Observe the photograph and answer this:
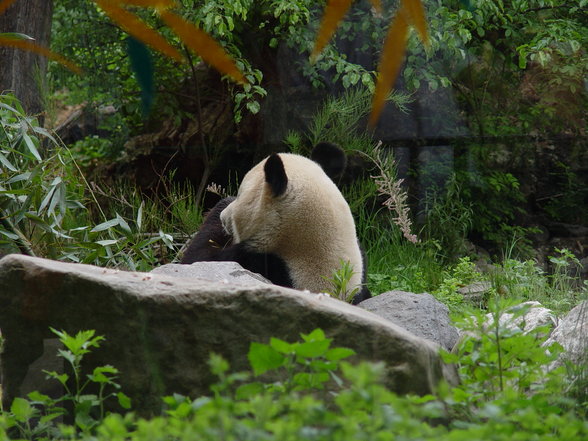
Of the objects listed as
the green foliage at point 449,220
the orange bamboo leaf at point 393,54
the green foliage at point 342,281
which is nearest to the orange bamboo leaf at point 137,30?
the orange bamboo leaf at point 393,54

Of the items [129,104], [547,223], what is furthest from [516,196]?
[129,104]

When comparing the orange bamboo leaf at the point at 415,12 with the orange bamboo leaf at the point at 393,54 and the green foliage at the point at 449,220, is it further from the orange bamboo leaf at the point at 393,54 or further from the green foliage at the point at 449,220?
the green foliage at the point at 449,220

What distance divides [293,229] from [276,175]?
0.28m

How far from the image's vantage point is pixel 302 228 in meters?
3.51

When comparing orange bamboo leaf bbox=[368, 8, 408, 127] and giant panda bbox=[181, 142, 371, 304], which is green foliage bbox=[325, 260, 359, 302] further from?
orange bamboo leaf bbox=[368, 8, 408, 127]

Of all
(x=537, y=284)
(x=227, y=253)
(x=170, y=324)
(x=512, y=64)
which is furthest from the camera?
(x=512, y=64)

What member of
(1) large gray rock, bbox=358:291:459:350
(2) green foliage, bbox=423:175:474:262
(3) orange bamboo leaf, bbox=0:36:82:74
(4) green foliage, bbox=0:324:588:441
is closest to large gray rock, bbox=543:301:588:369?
(4) green foliage, bbox=0:324:588:441

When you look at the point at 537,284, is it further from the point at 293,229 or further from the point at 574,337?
the point at 293,229

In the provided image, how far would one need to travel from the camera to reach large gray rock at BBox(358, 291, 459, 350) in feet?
11.1

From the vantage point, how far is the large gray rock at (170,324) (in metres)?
2.12

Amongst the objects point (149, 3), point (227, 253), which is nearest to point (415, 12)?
point (149, 3)

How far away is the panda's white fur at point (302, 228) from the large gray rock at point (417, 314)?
0.55 feet

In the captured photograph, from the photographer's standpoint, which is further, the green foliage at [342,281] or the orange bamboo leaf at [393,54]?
the green foliage at [342,281]

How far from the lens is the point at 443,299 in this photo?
15.2 ft
